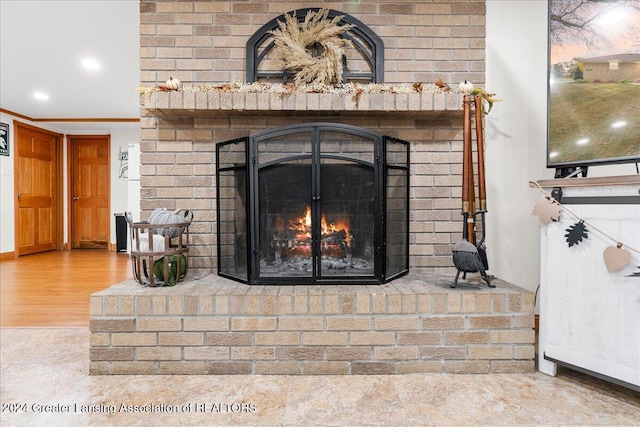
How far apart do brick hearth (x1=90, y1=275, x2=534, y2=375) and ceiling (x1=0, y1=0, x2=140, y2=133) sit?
213 centimetres

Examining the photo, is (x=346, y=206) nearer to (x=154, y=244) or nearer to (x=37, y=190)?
(x=154, y=244)

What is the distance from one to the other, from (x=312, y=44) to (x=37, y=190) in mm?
5678

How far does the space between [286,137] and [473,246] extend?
1026mm

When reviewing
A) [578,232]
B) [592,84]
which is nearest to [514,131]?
[592,84]

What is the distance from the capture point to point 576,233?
1483 mm

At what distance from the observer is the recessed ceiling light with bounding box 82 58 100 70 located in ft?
11.4

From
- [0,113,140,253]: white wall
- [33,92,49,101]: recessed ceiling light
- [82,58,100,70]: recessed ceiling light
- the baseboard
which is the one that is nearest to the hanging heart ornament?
[82,58,100,70]: recessed ceiling light

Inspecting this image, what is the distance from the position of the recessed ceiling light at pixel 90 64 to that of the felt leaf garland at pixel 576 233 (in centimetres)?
400

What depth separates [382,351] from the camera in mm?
1645

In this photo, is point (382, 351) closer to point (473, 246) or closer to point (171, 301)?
point (473, 246)

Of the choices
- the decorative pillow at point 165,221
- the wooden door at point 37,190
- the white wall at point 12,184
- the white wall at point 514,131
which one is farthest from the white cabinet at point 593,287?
the wooden door at point 37,190

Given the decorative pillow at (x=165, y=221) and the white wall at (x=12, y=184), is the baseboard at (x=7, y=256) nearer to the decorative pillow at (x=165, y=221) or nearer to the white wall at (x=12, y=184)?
the white wall at (x=12, y=184)

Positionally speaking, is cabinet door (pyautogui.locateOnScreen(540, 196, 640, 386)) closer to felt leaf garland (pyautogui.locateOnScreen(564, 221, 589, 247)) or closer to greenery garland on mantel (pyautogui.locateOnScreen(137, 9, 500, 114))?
felt leaf garland (pyautogui.locateOnScreen(564, 221, 589, 247))

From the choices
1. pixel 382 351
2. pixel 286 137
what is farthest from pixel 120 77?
pixel 382 351
